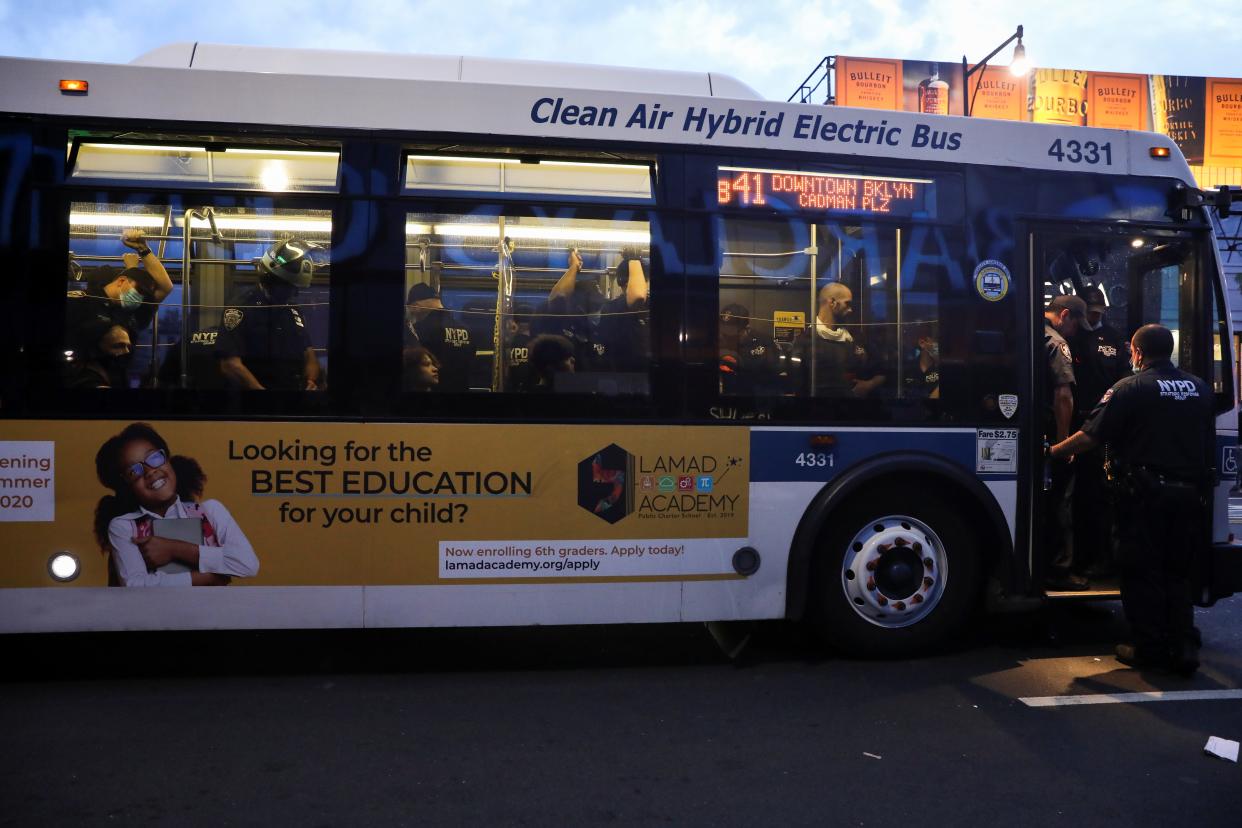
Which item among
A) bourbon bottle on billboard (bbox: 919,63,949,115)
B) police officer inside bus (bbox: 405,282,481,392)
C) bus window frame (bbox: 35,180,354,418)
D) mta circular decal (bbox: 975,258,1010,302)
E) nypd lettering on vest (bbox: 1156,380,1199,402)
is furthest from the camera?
bourbon bottle on billboard (bbox: 919,63,949,115)

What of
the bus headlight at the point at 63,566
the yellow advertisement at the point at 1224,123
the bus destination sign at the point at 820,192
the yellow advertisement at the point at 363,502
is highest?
the yellow advertisement at the point at 1224,123

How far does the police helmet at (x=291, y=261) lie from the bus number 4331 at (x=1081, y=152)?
4.26 metres

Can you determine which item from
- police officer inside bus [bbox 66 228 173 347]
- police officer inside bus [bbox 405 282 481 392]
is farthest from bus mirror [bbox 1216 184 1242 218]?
police officer inside bus [bbox 66 228 173 347]

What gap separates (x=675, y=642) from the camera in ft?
19.0

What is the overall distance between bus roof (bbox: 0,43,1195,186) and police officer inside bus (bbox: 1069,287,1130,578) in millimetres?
1034

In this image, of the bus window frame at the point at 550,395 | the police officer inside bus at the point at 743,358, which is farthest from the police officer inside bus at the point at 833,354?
the bus window frame at the point at 550,395

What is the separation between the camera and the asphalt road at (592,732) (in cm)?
352

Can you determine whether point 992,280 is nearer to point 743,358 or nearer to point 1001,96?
point 743,358

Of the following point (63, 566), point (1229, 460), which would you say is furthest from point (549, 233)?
point (1229, 460)

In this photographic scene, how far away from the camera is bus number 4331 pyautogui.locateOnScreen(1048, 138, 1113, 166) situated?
5527 mm

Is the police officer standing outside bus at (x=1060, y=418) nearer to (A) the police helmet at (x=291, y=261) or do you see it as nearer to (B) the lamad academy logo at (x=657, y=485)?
(B) the lamad academy logo at (x=657, y=485)

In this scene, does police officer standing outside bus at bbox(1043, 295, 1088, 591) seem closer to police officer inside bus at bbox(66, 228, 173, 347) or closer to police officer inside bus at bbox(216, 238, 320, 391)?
police officer inside bus at bbox(216, 238, 320, 391)

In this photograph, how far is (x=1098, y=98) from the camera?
23547 mm

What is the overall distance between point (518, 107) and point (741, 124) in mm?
1226
